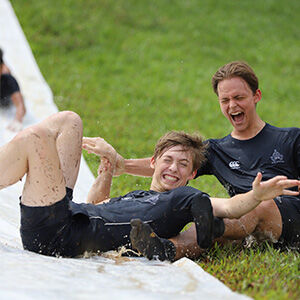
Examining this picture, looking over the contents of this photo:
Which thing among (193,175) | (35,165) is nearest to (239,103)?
(193,175)

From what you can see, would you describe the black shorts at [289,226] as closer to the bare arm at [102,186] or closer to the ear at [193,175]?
the ear at [193,175]

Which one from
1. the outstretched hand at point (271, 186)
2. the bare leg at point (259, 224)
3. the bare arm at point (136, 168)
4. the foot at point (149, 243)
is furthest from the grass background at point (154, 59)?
the outstretched hand at point (271, 186)

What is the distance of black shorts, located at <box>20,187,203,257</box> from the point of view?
2.61 metres

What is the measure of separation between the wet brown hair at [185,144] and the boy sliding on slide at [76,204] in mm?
116

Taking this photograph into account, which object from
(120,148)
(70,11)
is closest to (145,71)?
(70,11)

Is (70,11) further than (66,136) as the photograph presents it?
Yes

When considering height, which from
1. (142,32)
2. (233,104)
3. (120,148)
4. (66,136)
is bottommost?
(120,148)

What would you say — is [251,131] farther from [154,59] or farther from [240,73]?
[154,59]

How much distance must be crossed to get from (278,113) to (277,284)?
640 centimetres

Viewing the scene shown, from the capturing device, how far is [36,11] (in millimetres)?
10586

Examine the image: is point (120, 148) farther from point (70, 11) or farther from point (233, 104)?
point (70, 11)

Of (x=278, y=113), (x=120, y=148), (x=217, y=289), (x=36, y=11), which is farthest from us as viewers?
(x=36, y=11)

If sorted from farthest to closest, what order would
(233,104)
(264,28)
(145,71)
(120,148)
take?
(264,28)
(145,71)
(120,148)
(233,104)

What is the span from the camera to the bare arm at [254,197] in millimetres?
2404
